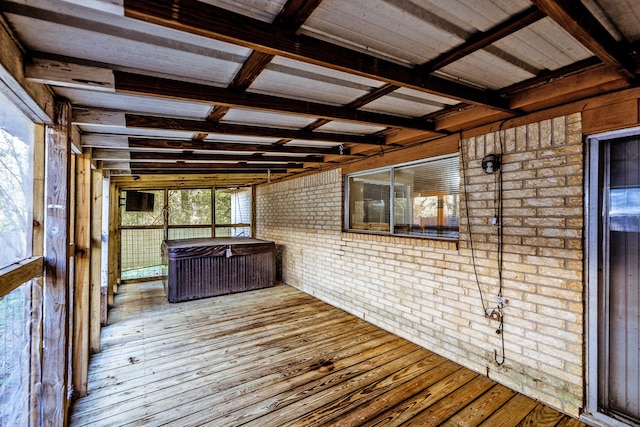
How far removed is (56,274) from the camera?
190 centimetres

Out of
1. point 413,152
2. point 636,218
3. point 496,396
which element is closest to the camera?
point 636,218

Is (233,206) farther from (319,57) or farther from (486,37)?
(486,37)

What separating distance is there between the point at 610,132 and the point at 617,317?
1351 millimetres

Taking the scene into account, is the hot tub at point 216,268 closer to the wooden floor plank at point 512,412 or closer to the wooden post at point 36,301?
the wooden post at point 36,301

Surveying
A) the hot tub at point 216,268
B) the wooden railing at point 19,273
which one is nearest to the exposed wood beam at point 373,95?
the wooden railing at point 19,273

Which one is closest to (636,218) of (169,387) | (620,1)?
(620,1)

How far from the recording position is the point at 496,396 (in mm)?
2535

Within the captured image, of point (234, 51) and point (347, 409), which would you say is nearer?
point (234, 51)

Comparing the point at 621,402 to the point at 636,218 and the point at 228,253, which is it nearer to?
the point at 636,218

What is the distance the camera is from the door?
6.96 feet

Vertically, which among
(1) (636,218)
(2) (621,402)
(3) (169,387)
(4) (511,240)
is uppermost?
(1) (636,218)

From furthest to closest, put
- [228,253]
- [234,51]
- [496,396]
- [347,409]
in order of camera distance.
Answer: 1. [228,253]
2. [496,396]
3. [347,409]
4. [234,51]

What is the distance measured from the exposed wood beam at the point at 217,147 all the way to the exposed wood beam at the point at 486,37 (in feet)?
7.50

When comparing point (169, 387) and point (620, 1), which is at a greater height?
point (620, 1)
